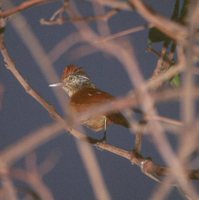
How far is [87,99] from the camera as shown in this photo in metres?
1.01

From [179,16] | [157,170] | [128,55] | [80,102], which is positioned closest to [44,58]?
[128,55]

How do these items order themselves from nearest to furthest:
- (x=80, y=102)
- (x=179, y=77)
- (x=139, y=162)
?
1. (x=139, y=162)
2. (x=179, y=77)
3. (x=80, y=102)

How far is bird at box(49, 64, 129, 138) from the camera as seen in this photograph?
0.93m

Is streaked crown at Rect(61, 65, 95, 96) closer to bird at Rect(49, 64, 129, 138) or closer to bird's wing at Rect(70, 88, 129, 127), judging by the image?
bird at Rect(49, 64, 129, 138)

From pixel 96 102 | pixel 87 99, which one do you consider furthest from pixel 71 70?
pixel 96 102

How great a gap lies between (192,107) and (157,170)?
0.41m

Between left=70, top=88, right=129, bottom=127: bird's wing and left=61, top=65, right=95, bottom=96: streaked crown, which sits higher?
left=61, top=65, right=95, bottom=96: streaked crown

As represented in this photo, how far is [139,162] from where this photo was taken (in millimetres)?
764

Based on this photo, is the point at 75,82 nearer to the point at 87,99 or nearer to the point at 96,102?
the point at 87,99

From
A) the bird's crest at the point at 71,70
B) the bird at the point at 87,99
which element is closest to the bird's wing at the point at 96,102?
the bird at the point at 87,99

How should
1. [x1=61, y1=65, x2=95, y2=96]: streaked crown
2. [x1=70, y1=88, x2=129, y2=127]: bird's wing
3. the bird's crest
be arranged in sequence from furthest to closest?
[x1=61, y1=65, x2=95, y2=96]: streaked crown < the bird's crest < [x1=70, y1=88, x2=129, y2=127]: bird's wing

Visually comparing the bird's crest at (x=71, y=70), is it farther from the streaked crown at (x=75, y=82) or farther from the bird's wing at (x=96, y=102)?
the bird's wing at (x=96, y=102)

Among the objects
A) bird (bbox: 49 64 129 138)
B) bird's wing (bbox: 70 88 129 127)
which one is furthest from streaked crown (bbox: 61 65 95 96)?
bird's wing (bbox: 70 88 129 127)

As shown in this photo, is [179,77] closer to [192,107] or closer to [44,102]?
[44,102]
